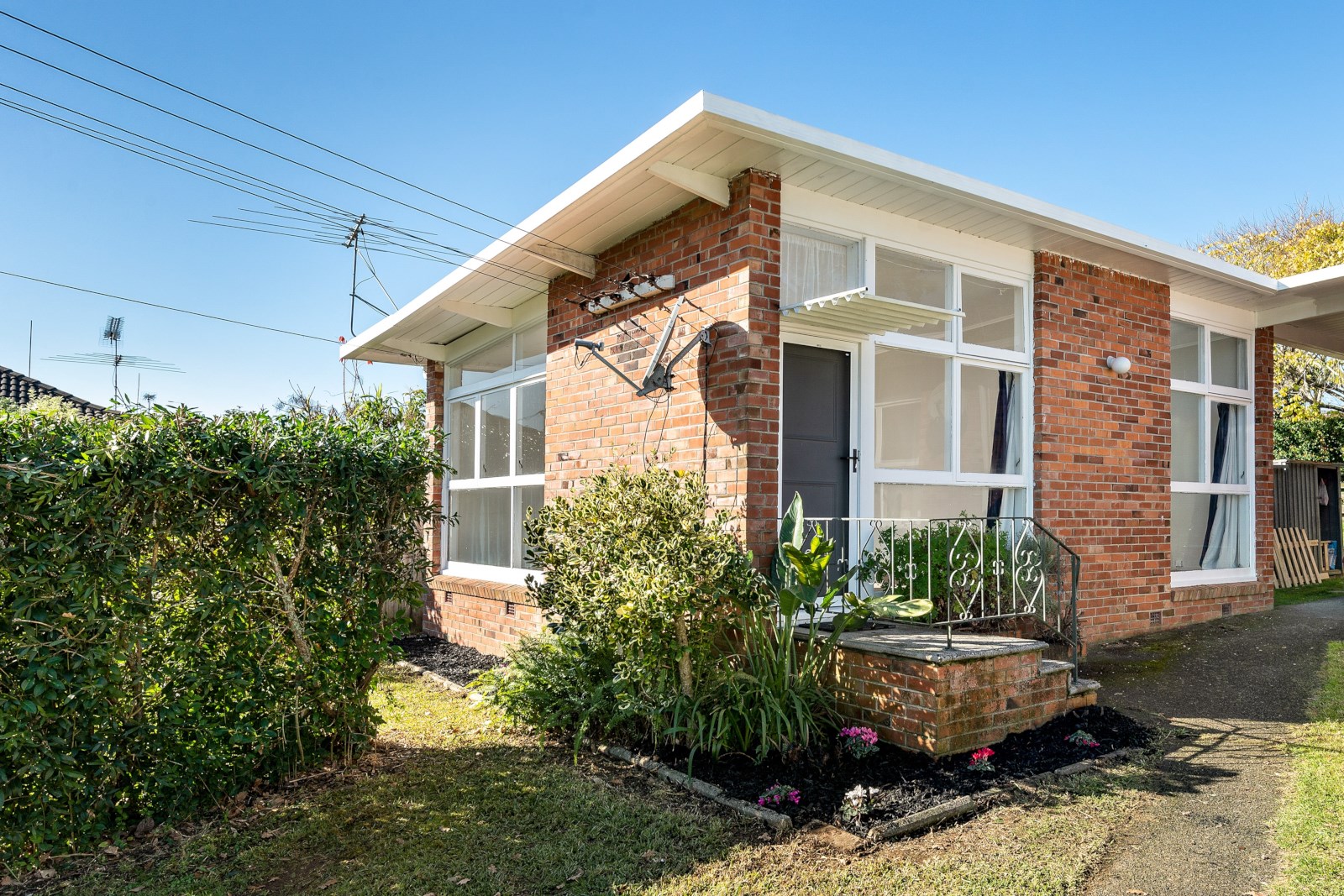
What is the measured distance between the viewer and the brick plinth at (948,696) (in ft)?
14.4

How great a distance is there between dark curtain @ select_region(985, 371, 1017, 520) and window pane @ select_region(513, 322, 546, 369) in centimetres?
423

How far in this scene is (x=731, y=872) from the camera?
3215 mm

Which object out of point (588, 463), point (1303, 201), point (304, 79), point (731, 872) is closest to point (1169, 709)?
point (731, 872)

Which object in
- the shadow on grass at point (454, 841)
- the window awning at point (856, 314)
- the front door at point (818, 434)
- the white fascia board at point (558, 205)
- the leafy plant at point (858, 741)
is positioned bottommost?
the shadow on grass at point (454, 841)

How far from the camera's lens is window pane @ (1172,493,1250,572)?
854cm

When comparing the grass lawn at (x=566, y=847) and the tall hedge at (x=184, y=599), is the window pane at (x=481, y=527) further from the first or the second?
the grass lawn at (x=566, y=847)

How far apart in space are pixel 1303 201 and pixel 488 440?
20.4 meters

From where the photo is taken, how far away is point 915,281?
650 cm

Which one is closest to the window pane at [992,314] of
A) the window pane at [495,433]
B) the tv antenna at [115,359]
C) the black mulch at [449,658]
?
the window pane at [495,433]

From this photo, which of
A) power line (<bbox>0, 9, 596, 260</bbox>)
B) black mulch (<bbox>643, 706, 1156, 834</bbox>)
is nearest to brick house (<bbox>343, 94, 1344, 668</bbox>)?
power line (<bbox>0, 9, 596, 260</bbox>)

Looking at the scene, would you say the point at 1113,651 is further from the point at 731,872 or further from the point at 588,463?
the point at 731,872

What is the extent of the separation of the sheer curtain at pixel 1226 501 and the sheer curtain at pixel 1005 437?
11.3ft

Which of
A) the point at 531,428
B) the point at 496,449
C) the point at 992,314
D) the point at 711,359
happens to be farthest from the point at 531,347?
the point at 992,314

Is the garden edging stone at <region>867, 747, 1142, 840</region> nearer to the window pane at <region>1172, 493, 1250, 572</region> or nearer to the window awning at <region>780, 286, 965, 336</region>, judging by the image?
the window awning at <region>780, 286, 965, 336</region>
